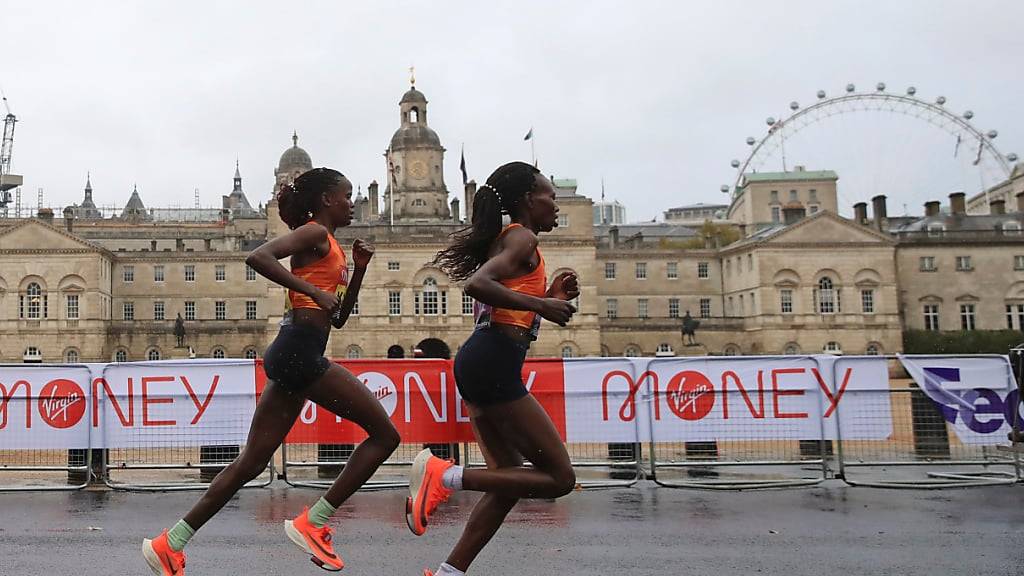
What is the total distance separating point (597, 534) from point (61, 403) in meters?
6.98

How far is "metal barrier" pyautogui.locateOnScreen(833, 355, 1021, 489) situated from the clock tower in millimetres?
66668

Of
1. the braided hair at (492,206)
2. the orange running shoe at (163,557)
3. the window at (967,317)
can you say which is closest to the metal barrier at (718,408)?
the braided hair at (492,206)

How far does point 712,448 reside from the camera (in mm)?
12273

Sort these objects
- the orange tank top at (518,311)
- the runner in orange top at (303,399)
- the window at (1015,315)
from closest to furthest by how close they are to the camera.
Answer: the orange tank top at (518,311)
the runner in orange top at (303,399)
the window at (1015,315)

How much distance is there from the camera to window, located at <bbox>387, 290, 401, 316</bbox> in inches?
2606

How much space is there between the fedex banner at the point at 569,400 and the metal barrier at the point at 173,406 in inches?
0.5

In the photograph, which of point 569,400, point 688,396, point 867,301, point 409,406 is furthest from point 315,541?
point 867,301

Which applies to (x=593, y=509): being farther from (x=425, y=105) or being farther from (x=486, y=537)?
(x=425, y=105)

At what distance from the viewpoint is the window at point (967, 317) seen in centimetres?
6888

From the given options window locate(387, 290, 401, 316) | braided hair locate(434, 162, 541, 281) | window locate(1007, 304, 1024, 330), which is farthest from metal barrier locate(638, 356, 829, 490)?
window locate(1007, 304, 1024, 330)

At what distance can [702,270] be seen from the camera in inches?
2894

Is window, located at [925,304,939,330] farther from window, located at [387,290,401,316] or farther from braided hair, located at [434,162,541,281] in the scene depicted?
braided hair, located at [434,162,541,281]

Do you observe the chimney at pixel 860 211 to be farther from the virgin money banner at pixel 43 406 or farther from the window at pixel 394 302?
the virgin money banner at pixel 43 406

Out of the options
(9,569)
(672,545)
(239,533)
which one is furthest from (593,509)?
(9,569)
